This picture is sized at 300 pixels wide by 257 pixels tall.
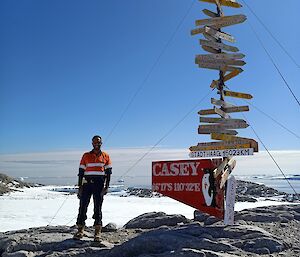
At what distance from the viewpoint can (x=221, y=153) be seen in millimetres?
9352

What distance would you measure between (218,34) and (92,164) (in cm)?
479

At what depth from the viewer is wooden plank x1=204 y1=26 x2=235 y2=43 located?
9.73 meters

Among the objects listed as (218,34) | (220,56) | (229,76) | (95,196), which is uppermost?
(218,34)

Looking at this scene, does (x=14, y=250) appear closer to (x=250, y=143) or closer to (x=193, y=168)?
(x=193, y=168)

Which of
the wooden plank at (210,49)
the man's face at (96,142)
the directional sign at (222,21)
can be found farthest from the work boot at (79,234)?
the directional sign at (222,21)

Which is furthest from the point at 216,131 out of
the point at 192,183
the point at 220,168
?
the point at 192,183

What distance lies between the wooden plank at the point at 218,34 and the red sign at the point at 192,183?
10.8ft

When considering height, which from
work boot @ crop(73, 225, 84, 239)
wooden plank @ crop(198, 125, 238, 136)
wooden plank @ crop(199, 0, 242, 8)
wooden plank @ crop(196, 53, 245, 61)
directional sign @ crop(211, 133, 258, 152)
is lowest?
work boot @ crop(73, 225, 84, 239)

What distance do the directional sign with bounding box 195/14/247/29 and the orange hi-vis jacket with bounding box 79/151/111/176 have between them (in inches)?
178

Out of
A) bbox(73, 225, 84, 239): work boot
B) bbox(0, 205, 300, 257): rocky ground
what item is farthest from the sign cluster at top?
bbox(73, 225, 84, 239): work boot

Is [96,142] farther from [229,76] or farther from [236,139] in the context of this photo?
[229,76]

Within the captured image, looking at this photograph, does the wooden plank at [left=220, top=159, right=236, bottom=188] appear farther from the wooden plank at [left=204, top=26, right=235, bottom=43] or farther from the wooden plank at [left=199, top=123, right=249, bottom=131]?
the wooden plank at [left=204, top=26, right=235, bottom=43]

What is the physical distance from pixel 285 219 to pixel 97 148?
5411 mm

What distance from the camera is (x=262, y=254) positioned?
6.83 meters
